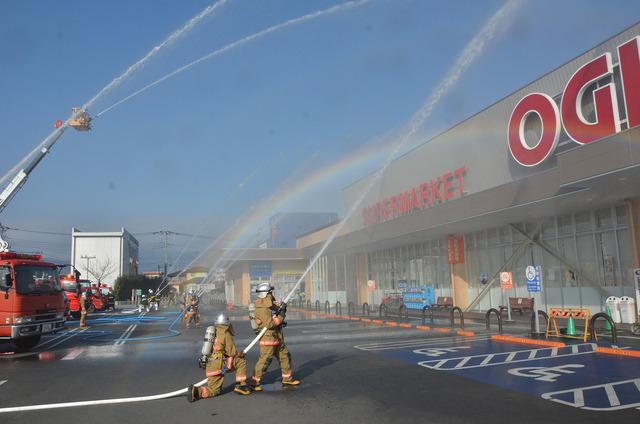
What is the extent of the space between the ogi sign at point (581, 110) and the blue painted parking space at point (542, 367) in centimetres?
884

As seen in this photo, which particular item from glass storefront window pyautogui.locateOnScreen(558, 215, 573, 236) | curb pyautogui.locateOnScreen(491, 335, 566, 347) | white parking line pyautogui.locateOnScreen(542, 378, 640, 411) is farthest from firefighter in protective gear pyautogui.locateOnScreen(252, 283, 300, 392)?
glass storefront window pyautogui.locateOnScreen(558, 215, 573, 236)

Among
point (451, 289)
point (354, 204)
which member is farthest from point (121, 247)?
point (451, 289)

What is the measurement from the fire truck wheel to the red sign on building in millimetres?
21488

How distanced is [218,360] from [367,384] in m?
2.87

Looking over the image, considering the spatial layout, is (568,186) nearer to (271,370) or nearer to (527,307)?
(527,307)

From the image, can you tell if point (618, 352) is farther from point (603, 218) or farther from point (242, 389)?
point (603, 218)

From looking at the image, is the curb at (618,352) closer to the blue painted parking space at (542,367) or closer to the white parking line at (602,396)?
the blue painted parking space at (542,367)

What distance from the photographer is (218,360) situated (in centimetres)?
858

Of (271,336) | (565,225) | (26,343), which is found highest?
(565,225)

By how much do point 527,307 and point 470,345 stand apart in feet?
32.9

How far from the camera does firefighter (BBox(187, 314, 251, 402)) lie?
27.8 feet

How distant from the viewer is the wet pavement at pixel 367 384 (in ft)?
23.8

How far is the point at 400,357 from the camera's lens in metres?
12.4

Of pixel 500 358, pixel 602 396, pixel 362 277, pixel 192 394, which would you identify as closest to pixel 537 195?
pixel 500 358
